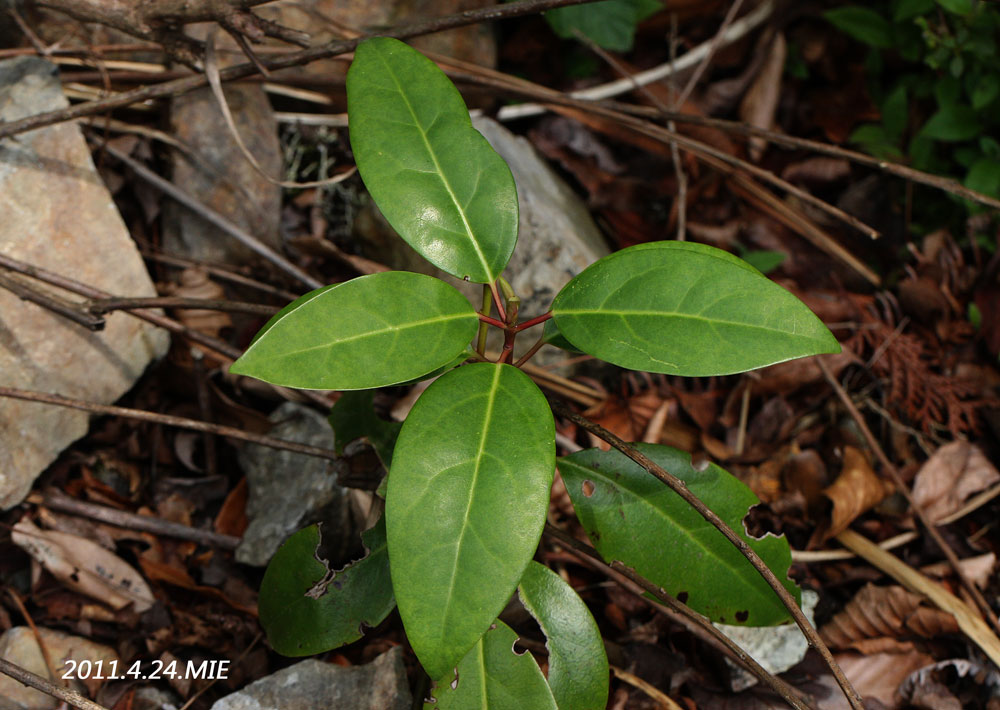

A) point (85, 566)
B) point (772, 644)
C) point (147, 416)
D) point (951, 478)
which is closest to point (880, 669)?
point (772, 644)

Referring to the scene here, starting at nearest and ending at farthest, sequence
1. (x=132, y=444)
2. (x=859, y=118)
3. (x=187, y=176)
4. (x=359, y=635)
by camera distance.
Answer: (x=359, y=635) → (x=132, y=444) → (x=187, y=176) → (x=859, y=118)

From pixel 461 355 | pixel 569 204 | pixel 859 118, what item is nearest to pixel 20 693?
pixel 461 355

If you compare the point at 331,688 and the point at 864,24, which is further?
the point at 864,24

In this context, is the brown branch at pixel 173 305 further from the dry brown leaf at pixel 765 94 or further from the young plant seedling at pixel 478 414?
the dry brown leaf at pixel 765 94

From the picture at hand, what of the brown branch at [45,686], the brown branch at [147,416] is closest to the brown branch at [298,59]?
the brown branch at [147,416]

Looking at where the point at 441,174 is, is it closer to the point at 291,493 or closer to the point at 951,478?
the point at 291,493

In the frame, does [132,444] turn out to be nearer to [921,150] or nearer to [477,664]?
[477,664]
